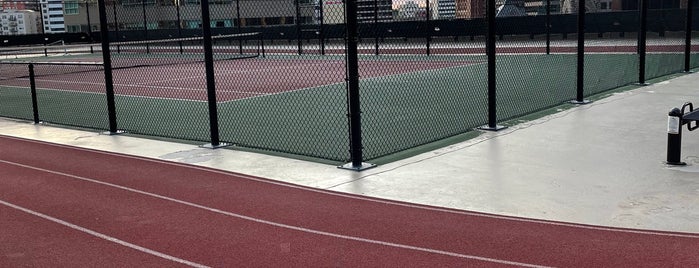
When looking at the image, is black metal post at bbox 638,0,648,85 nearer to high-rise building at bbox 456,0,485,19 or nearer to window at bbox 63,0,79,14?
high-rise building at bbox 456,0,485,19

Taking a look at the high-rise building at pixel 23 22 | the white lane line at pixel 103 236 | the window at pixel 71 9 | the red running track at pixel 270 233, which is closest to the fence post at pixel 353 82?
the red running track at pixel 270 233

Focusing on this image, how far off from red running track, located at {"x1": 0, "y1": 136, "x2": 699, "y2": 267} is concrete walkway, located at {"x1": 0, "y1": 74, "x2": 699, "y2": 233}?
389 millimetres

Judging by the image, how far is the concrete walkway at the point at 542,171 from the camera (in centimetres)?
707

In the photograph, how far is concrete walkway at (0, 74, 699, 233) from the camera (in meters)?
7.07

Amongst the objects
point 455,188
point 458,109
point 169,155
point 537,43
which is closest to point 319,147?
point 169,155

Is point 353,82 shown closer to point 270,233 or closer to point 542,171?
point 542,171

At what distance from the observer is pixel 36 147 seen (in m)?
12.0

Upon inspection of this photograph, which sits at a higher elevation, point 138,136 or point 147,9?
point 147,9

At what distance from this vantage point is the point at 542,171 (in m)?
8.70

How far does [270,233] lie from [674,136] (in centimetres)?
528

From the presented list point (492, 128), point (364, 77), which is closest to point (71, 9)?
point (364, 77)

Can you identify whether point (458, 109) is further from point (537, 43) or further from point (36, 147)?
point (537, 43)

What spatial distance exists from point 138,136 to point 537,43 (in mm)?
25188

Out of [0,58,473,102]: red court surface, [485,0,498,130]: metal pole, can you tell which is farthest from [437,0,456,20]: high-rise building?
[485,0,498,130]: metal pole
